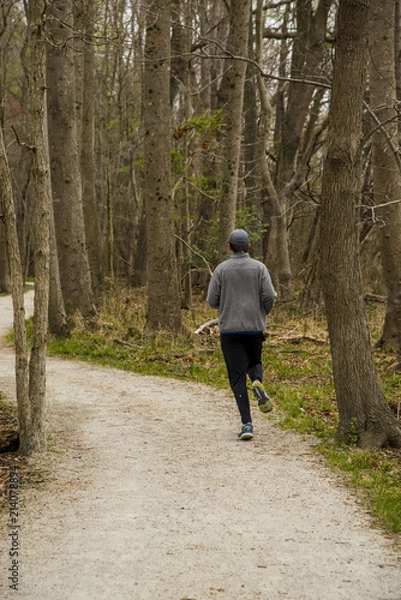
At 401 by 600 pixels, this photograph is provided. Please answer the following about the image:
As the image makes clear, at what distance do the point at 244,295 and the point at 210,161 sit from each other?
1194 centimetres

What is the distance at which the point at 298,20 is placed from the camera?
22.6 m

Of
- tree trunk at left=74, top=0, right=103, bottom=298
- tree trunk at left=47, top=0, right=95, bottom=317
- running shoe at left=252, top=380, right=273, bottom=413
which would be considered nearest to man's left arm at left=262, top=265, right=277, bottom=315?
running shoe at left=252, top=380, right=273, bottom=413

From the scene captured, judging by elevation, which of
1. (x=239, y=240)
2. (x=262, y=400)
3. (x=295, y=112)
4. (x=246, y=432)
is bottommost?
(x=246, y=432)

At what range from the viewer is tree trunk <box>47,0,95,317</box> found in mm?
15969

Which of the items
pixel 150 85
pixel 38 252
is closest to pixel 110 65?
pixel 150 85

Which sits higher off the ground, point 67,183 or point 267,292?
point 67,183

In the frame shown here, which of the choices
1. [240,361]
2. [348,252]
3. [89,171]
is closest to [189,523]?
[240,361]

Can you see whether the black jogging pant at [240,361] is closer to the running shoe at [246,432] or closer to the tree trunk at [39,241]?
the running shoe at [246,432]

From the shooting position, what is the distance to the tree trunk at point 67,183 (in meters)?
16.0

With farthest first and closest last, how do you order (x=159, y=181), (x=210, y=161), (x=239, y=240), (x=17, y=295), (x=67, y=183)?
(x=210, y=161), (x=67, y=183), (x=159, y=181), (x=239, y=240), (x=17, y=295)

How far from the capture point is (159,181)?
14.2 metres

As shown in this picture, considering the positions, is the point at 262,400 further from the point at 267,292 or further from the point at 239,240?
the point at 239,240

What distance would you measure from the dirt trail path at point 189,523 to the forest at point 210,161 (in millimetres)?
979

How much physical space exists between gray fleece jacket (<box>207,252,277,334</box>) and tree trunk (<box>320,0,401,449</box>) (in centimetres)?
70
